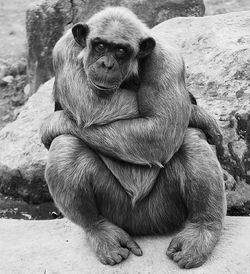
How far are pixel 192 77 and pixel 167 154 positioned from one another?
3257mm

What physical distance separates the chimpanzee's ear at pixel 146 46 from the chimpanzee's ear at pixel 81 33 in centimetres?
46

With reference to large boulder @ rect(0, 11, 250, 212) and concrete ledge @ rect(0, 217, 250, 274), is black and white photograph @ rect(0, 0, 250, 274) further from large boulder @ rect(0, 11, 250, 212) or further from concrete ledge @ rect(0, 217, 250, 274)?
large boulder @ rect(0, 11, 250, 212)

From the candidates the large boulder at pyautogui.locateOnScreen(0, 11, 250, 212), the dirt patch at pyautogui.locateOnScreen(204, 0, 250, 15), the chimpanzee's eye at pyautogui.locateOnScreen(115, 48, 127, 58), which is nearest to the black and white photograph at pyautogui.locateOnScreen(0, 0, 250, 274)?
the chimpanzee's eye at pyautogui.locateOnScreen(115, 48, 127, 58)

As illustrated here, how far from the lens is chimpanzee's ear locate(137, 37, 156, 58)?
5589 millimetres

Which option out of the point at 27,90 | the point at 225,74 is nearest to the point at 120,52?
the point at 225,74

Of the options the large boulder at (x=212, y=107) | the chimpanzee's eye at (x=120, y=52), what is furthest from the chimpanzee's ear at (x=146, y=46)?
the large boulder at (x=212, y=107)

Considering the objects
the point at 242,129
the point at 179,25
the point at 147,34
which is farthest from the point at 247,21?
the point at 147,34

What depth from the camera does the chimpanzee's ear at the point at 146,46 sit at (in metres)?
5.59

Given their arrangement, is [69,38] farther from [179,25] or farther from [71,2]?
[71,2]

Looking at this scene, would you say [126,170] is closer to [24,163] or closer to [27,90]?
[24,163]

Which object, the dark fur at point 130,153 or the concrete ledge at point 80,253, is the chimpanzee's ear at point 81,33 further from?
the concrete ledge at point 80,253

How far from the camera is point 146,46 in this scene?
222 inches

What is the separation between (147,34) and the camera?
579cm

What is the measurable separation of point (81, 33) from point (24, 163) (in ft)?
11.0
